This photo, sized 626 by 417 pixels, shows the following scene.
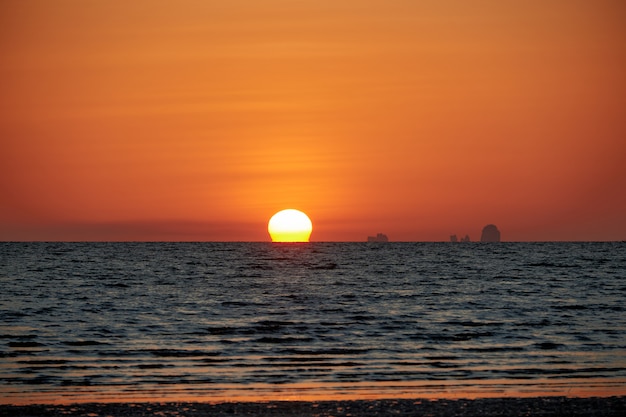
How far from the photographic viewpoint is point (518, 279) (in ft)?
284

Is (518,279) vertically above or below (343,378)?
above

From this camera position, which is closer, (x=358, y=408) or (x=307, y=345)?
(x=358, y=408)

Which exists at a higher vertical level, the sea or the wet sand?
the sea

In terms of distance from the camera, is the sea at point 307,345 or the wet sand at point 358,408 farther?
the sea at point 307,345

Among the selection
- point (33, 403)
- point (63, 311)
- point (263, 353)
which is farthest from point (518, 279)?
point (33, 403)

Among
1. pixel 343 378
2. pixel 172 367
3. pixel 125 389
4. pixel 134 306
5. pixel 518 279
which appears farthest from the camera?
pixel 518 279

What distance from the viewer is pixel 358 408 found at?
1906 centimetres

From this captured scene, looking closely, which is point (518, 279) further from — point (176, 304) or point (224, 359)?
point (224, 359)

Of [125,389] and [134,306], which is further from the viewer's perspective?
[134,306]

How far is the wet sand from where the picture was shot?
18.5 meters

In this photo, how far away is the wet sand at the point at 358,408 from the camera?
727 inches

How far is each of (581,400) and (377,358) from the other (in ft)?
32.7

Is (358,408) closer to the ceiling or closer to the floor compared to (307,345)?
closer to the floor

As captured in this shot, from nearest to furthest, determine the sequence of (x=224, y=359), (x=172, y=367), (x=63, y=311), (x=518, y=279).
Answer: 1. (x=172, y=367)
2. (x=224, y=359)
3. (x=63, y=311)
4. (x=518, y=279)
